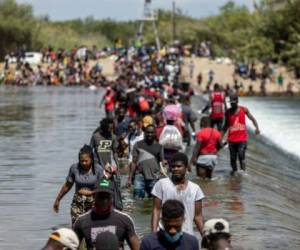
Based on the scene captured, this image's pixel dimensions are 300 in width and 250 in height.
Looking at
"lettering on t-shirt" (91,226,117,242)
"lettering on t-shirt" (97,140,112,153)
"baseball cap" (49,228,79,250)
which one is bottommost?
"lettering on t-shirt" (97,140,112,153)

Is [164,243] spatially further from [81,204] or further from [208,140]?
[208,140]

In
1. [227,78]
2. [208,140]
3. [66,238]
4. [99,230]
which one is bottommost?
[227,78]

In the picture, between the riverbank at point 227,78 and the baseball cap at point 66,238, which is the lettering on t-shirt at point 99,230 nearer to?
the baseball cap at point 66,238

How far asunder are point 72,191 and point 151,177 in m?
2.47

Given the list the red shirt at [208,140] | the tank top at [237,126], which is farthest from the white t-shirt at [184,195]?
the tank top at [237,126]

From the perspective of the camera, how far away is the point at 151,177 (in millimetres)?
16328

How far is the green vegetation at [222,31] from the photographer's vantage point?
7256 centimetres

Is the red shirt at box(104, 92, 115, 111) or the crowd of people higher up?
the red shirt at box(104, 92, 115, 111)

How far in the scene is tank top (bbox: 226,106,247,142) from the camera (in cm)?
2097

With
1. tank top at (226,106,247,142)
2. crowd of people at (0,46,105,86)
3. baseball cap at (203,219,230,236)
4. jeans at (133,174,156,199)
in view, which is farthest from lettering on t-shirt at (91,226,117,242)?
crowd of people at (0,46,105,86)

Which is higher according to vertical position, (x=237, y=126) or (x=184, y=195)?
(x=184, y=195)

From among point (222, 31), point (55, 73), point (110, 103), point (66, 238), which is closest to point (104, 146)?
point (66, 238)

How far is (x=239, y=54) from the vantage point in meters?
80.3

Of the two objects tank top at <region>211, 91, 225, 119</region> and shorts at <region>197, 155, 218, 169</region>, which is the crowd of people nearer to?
tank top at <region>211, 91, 225, 119</region>
